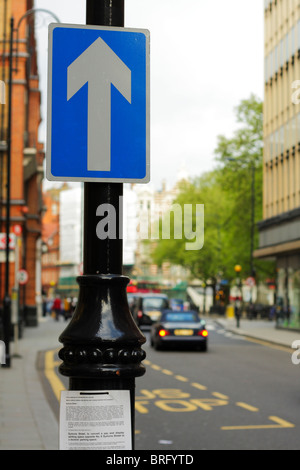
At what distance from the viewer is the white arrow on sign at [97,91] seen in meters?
2.69

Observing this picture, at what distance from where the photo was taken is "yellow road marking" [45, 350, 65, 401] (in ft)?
44.0

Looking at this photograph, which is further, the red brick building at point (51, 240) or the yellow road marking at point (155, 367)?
the red brick building at point (51, 240)

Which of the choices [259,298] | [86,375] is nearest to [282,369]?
[86,375]

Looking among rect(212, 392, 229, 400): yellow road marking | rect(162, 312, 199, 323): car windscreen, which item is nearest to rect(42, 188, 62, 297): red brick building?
rect(162, 312, 199, 323): car windscreen

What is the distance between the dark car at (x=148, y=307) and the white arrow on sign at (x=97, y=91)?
1212 inches

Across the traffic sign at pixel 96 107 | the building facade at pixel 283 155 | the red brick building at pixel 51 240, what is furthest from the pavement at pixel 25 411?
the red brick building at pixel 51 240

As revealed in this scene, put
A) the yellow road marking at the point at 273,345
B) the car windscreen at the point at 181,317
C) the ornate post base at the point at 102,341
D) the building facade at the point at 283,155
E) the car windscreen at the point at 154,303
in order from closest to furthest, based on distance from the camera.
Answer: the ornate post base at the point at 102,341
the car windscreen at the point at 181,317
the yellow road marking at the point at 273,345
the building facade at the point at 283,155
the car windscreen at the point at 154,303

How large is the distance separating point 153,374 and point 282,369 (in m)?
3.09

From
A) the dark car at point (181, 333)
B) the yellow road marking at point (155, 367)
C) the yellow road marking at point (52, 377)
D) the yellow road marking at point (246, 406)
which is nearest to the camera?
the yellow road marking at point (246, 406)

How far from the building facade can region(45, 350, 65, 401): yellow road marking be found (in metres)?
12.6

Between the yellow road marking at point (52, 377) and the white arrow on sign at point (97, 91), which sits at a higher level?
the white arrow on sign at point (97, 91)

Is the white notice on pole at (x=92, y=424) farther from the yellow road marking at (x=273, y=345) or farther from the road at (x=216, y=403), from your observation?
the yellow road marking at (x=273, y=345)

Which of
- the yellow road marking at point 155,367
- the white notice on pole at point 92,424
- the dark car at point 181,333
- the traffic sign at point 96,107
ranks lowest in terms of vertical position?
the yellow road marking at point 155,367

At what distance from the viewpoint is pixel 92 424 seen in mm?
2484
